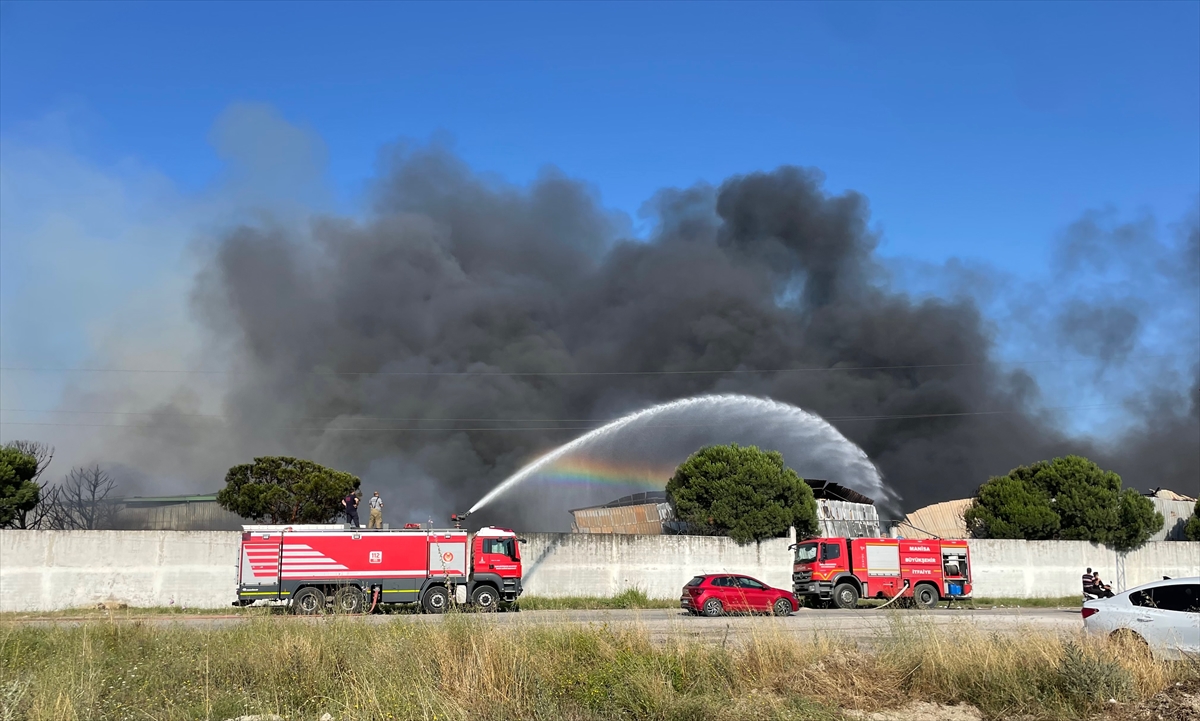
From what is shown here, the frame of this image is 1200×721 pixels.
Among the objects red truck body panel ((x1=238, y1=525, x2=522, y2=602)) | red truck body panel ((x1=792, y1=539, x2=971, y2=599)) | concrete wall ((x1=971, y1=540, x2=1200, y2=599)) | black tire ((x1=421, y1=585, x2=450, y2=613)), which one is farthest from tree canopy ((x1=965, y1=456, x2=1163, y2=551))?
black tire ((x1=421, y1=585, x2=450, y2=613))

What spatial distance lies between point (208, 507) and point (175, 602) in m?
23.1

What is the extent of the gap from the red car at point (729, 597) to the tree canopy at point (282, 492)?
827 inches

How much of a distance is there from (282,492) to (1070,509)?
37.0 m

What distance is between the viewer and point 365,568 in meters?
25.7

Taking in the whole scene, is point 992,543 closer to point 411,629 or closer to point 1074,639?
point 1074,639

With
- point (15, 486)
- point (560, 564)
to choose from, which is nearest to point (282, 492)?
point (15, 486)

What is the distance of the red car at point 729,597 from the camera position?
25156mm

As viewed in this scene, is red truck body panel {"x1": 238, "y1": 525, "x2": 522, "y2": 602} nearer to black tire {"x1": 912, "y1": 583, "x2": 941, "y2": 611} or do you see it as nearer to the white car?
black tire {"x1": 912, "y1": 583, "x2": 941, "y2": 611}

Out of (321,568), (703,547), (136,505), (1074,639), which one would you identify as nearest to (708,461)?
(703,547)

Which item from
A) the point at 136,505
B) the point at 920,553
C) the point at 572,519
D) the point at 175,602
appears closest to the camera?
the point at 175,602

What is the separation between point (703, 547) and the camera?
34.8 meters

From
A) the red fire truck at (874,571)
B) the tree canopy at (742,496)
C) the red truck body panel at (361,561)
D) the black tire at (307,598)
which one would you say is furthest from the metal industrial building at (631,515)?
the black tire at (307,598)

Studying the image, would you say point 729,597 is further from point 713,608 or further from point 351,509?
point 351,509

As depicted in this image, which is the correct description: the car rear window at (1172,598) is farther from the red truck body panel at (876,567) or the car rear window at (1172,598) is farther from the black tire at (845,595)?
the black tire at (845,595)
